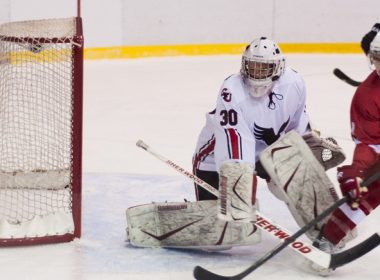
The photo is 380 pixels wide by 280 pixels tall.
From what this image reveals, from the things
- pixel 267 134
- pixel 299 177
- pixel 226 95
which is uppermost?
pixel 226 95

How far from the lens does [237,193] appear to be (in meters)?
3.03

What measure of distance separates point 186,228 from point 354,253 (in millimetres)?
626

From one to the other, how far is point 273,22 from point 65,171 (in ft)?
19.1

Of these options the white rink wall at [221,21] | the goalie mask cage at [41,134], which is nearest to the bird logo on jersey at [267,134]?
the goalie mask cage at [41,134]

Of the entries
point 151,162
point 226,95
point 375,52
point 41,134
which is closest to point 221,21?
point 151,162

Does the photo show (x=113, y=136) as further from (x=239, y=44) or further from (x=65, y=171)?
(x=239, y=44)

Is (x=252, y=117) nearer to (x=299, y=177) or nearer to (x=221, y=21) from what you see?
(x=299, y=177)

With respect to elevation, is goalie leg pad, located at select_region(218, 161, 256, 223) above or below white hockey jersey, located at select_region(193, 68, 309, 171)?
below

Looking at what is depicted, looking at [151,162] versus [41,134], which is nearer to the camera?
[41,134]

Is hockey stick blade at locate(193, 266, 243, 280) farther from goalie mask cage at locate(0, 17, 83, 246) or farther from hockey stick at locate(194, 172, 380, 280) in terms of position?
goalie mask cage at locate(0, 17, 83, 246)

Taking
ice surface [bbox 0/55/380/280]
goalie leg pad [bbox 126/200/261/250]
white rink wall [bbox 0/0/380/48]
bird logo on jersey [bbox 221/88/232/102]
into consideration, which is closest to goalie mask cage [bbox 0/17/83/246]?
ice surface [bbox 0/55/380/280]

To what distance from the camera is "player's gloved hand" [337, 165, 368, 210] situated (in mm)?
2916

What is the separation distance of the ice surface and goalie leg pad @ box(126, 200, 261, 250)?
43 mm

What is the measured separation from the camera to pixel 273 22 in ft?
30.9
